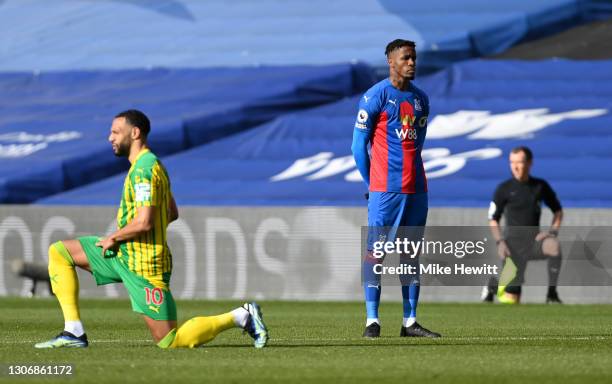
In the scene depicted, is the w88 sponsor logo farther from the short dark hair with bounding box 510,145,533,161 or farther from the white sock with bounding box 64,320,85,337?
the short dark hair with bounding box 510,145,533,161

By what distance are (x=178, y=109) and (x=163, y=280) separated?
54.5 ft

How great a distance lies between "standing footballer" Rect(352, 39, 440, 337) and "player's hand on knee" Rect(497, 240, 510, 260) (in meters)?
6.29

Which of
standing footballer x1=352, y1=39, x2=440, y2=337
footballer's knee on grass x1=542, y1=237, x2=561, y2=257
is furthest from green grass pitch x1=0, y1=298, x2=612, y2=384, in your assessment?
footballer's knee on grass x1=542, y1=237, x2=561, y2=257

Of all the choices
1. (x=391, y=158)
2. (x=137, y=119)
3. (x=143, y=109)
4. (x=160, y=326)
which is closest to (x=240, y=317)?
(x=160, y=326)

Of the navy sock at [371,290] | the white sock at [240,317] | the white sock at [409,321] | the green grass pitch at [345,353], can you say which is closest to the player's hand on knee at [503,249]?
the green grass pitch at [345,353]

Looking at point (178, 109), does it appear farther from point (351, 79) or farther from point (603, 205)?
point (603, 205)

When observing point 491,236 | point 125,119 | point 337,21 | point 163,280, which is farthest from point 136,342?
point 337,21

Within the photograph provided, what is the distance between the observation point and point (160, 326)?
28.0ft

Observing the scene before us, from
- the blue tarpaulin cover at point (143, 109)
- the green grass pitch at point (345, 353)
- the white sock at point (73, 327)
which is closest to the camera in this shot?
the green grass pitch at point (345, 353)

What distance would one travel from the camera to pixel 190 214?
18438mm

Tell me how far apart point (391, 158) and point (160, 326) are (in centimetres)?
218

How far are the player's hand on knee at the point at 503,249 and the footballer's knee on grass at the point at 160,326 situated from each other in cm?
795

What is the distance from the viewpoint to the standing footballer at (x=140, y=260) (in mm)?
8398

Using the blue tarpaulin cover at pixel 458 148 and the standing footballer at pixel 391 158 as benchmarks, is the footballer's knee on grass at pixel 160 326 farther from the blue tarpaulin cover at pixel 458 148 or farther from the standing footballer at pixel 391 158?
the blue tarpaulin cover at pixel 458 148
